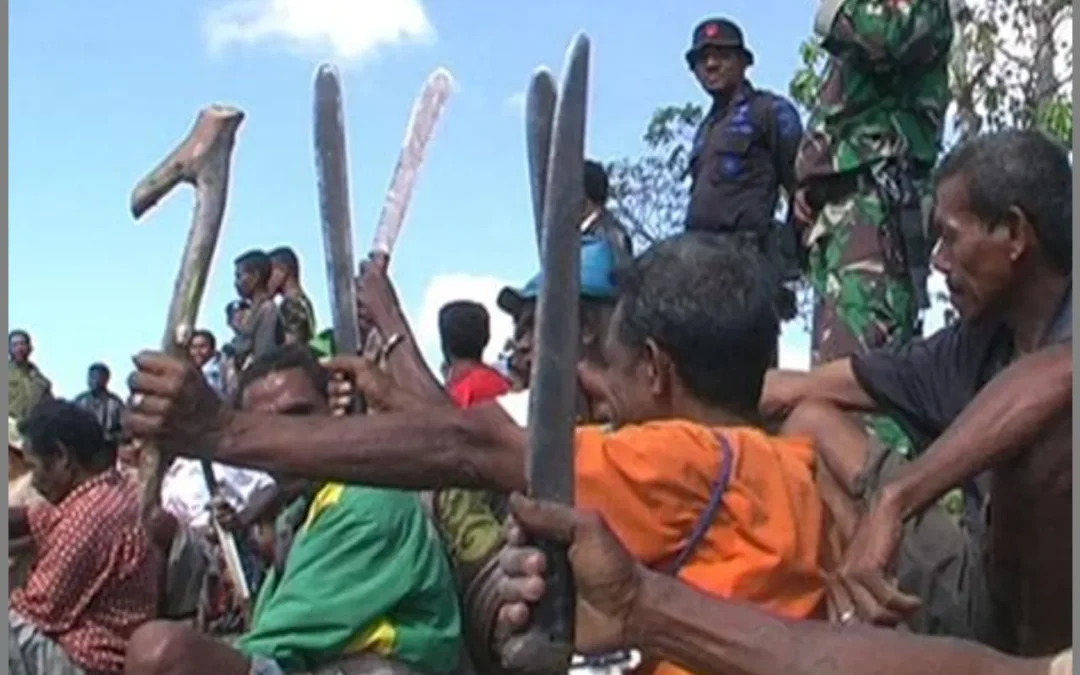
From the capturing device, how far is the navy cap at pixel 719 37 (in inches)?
281

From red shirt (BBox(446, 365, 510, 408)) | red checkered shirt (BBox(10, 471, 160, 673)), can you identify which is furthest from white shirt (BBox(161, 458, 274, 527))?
red shirt (BBox(446, 365, 510, 408))

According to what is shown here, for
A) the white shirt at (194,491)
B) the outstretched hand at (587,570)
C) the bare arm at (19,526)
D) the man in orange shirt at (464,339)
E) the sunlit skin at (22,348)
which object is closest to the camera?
the outstretched hand at (587,570)

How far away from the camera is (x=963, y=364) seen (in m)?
4.04

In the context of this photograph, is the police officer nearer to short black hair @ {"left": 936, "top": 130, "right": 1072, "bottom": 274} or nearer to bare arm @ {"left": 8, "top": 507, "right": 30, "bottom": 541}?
bare arm @ {"left": 8, "top": 507, "right": 30, "bottom": 541}

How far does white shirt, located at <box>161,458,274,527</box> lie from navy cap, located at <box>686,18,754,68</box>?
194cm

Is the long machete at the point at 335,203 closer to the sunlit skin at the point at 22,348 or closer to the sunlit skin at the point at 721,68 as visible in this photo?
the sunlit skin at the point at 721,68

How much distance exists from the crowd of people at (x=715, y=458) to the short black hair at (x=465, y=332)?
0.11 ft

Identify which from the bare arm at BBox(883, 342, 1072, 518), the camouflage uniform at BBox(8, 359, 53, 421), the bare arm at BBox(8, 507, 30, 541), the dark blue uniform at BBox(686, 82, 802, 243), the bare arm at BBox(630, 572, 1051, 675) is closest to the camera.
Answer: the bare arm at BBox(630, 572, 1051, 675)

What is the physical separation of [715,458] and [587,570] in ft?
1.90

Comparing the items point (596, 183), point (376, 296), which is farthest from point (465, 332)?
point (376, 296)

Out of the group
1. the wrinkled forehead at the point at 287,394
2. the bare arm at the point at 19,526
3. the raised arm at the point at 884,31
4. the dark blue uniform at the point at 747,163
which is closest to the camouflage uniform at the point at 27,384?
the bare arm at the point at 19,526

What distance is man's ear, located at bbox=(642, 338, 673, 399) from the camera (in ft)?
11.1

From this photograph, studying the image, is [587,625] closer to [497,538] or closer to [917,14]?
[497,538]

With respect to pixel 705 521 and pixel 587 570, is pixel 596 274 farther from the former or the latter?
pixel 587 570
